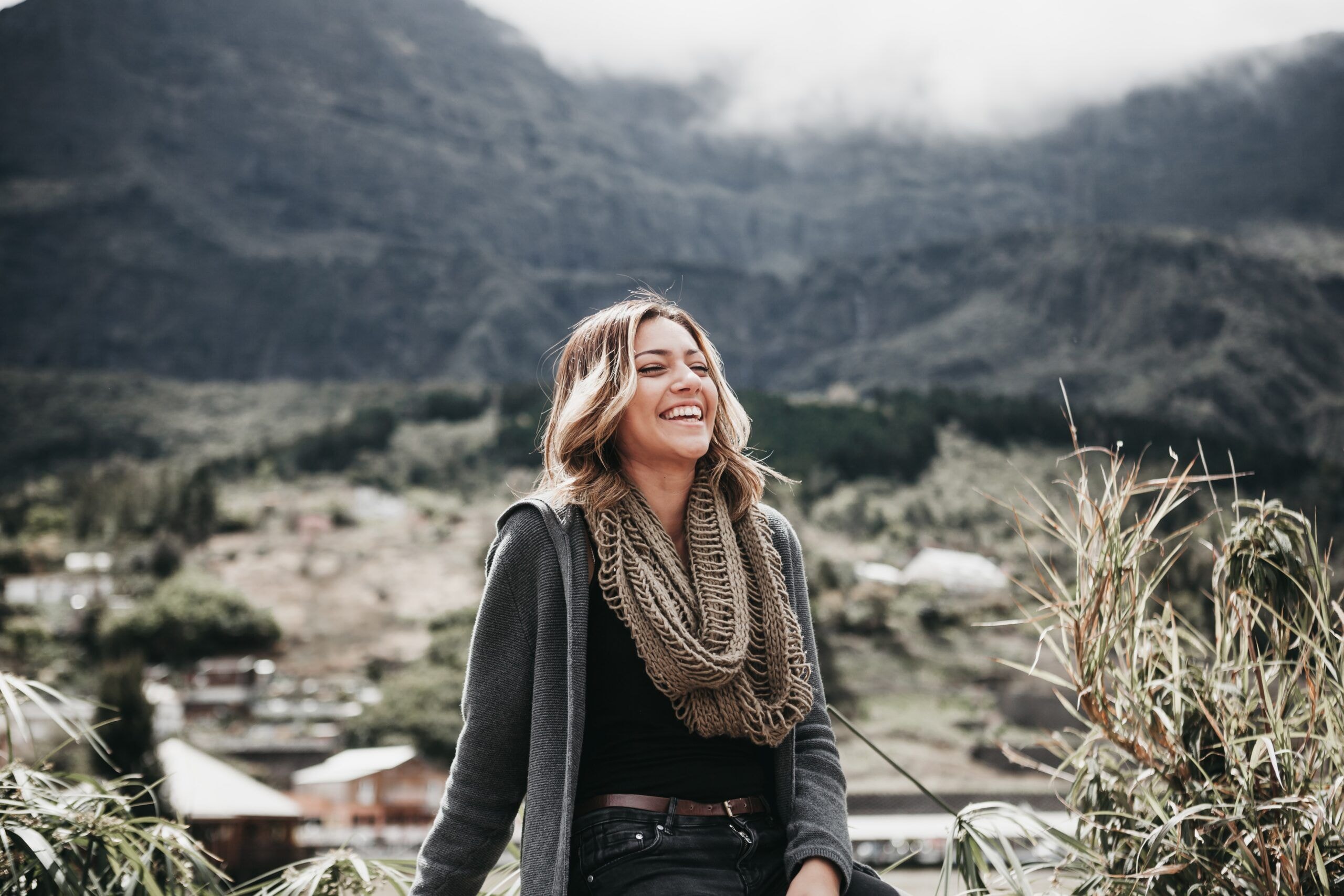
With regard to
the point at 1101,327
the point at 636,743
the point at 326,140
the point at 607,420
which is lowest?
the point at 1101,327

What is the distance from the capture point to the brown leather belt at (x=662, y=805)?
171 cm

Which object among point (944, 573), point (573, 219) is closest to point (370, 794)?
point (944, 573)

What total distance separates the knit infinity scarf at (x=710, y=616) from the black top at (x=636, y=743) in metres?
0.03

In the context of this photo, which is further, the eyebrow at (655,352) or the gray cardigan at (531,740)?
the eyebrow at (655,352)

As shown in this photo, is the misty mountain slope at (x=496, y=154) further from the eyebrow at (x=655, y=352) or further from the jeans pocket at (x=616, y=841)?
the jeans pocket at (x=616, y=841)

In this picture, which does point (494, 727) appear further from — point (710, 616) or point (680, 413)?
point (680, 413)

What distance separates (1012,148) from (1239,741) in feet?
605

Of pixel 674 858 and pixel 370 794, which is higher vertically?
pixel 674 858

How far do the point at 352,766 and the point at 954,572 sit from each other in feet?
121

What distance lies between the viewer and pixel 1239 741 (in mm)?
1855

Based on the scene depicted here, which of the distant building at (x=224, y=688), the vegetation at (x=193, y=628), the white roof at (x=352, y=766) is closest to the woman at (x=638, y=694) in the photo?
the white roof at (x=352, y=766)

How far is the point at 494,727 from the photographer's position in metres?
1.76

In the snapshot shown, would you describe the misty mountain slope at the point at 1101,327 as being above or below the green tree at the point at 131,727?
above

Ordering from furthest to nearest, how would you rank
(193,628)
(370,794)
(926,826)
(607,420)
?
(193,628) < (370,794) < (926,826) < (607,420)
